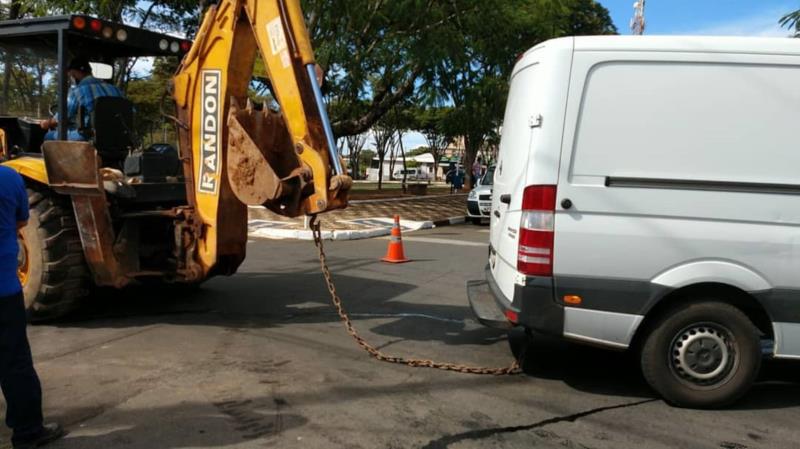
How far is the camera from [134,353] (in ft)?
17.1

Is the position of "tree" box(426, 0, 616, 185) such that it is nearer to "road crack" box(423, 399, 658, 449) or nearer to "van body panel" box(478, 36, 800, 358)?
"van body panel" box(478, 36, 800, 358)

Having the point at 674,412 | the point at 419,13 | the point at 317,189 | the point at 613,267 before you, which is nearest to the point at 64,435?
the point at 317,189

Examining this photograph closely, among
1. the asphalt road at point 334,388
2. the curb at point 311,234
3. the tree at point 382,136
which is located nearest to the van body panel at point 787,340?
the asphalt road at point 334,388

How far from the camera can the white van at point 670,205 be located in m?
4.17

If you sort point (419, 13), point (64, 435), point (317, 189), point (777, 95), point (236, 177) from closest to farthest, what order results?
point (64, 435), point (777, 95), point (317, 189), point (236, 177), point (419, 13)

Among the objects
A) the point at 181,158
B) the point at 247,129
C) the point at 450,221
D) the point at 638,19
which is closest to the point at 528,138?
the point at 247,129

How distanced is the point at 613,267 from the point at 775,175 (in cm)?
120

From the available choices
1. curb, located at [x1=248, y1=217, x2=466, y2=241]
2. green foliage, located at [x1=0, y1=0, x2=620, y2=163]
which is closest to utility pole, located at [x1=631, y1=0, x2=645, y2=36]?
green foliage, located at [x1=0, y1=0, x2=620, y2=163]

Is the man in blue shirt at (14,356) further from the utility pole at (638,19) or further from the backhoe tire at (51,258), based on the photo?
the utility pole at (638,19)

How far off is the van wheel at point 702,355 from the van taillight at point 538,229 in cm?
92

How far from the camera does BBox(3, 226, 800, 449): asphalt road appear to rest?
12.6 ft

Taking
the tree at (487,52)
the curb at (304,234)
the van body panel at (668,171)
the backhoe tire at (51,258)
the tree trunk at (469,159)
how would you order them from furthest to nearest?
the tree trunk at (469,159), the tree at (487,52), the curb at (304,234), the backhoe tire at (51,258), the van body panel at (668,171)

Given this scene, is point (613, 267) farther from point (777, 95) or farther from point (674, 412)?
point (777, 95)

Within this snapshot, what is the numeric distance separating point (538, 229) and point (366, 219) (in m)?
12.6
